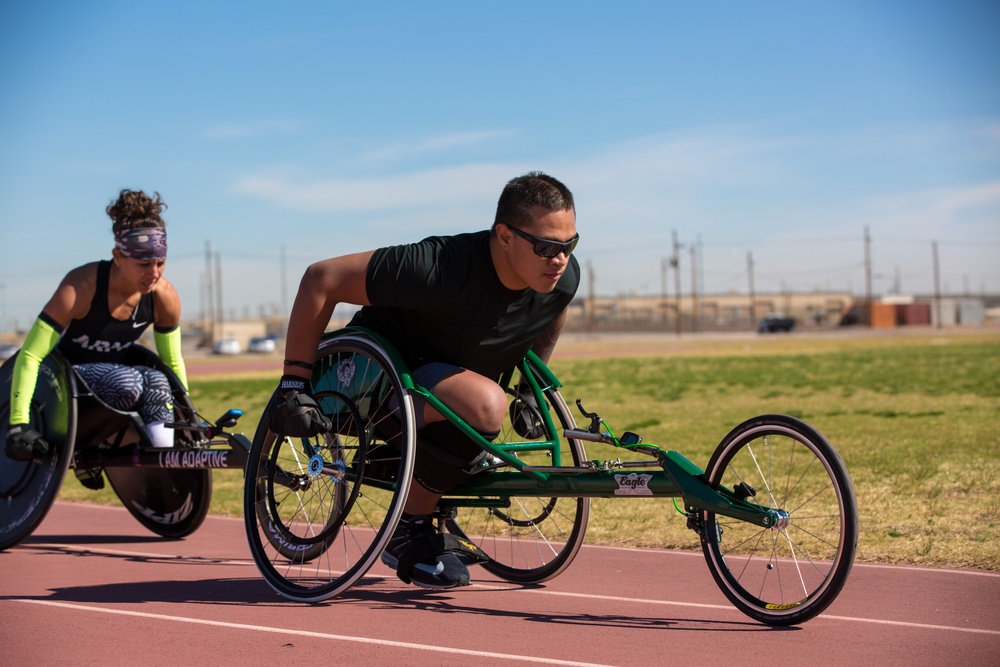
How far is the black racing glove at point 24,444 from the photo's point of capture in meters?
6.25

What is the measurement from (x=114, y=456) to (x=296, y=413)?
2450 millimetres

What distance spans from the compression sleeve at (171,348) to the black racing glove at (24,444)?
1029mm

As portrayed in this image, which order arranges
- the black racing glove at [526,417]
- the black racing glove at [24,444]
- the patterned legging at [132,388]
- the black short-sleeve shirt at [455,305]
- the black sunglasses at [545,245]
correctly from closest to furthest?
the black sunglasses at [545,245], the black short-sleeve shirt at [455,305], the black racing glove at [526,417], the black racing glove at [24,444], the patterned legging at [132,388]

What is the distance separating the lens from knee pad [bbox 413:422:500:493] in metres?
4.91

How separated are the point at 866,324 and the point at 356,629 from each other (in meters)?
102

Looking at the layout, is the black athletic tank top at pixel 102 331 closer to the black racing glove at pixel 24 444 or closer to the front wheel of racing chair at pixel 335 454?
the black racing glove at pixel 24 444

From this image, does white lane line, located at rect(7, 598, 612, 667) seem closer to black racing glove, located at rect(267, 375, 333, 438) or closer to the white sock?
black racing glove, located at rect(267, 375, 333, 438)

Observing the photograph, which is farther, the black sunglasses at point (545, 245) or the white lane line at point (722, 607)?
the black sunglasses at point (545, 245)

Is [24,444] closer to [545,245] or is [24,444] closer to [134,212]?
[134,212]

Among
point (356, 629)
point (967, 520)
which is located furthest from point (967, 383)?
point (356, 629)

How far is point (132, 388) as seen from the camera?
22.1ft

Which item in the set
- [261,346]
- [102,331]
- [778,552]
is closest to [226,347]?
[261,346]

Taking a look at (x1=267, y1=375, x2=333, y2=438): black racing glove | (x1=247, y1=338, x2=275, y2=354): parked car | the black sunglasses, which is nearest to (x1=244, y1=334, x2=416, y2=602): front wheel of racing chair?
(x1=267, y1=375, x2=333, y2=438): black racing glove

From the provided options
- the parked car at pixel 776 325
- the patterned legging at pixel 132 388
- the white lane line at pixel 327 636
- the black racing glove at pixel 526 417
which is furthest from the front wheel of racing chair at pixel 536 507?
the parked car at pixel 776 325
